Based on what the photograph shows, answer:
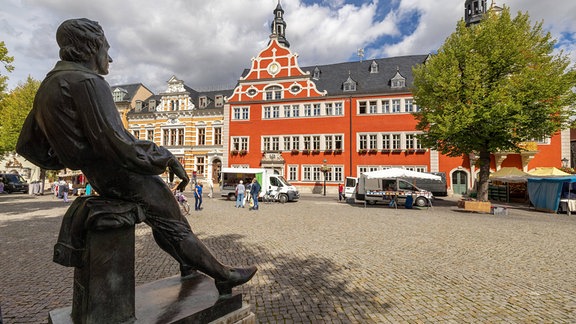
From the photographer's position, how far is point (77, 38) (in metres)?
1.91

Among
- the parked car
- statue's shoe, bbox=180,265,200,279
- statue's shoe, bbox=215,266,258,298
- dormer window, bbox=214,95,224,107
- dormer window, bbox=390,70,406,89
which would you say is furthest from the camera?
dormer window, bbox=214,95,224,107

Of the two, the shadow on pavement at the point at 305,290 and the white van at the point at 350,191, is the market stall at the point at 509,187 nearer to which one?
→ the white van at the point at 350,191

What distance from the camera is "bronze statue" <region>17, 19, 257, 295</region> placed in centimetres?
175

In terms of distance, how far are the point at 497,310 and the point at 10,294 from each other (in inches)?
244

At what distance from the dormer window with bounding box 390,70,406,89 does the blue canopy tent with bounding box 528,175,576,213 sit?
14923 millimetres

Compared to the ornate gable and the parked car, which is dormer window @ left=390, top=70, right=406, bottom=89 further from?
the parked car

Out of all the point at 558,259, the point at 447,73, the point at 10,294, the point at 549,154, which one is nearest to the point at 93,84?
the point at 10,294

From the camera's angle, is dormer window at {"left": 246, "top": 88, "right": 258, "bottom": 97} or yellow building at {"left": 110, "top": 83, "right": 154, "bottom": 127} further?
yellow building at {"left": 110, "top": 83, "right": 154, "bottom": 127}

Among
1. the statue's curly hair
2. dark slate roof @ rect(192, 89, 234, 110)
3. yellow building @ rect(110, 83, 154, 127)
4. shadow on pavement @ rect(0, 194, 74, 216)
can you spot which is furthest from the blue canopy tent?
yellow building @ rect(110, 83, 154, 127)

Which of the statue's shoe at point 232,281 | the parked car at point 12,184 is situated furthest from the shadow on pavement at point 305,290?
the parked car at point 12,184

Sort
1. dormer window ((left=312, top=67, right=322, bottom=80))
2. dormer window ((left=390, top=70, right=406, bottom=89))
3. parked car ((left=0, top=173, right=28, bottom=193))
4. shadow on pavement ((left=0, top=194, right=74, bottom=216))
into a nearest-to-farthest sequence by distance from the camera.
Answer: shadow on pavement ((left=0, top=194, right=74, bottom=216))
parked car ((left=0, top=173, right=28, bottom=193))
dormer window ((left=390, top=70, right=406, bottom=89))
dormer window ((left=312, top=67, right=322, bottom=80))

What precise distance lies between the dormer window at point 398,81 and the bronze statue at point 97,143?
30.8 m

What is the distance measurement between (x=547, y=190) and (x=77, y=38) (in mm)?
21222

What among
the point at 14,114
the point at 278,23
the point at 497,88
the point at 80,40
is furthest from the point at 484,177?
the point at 14,114
